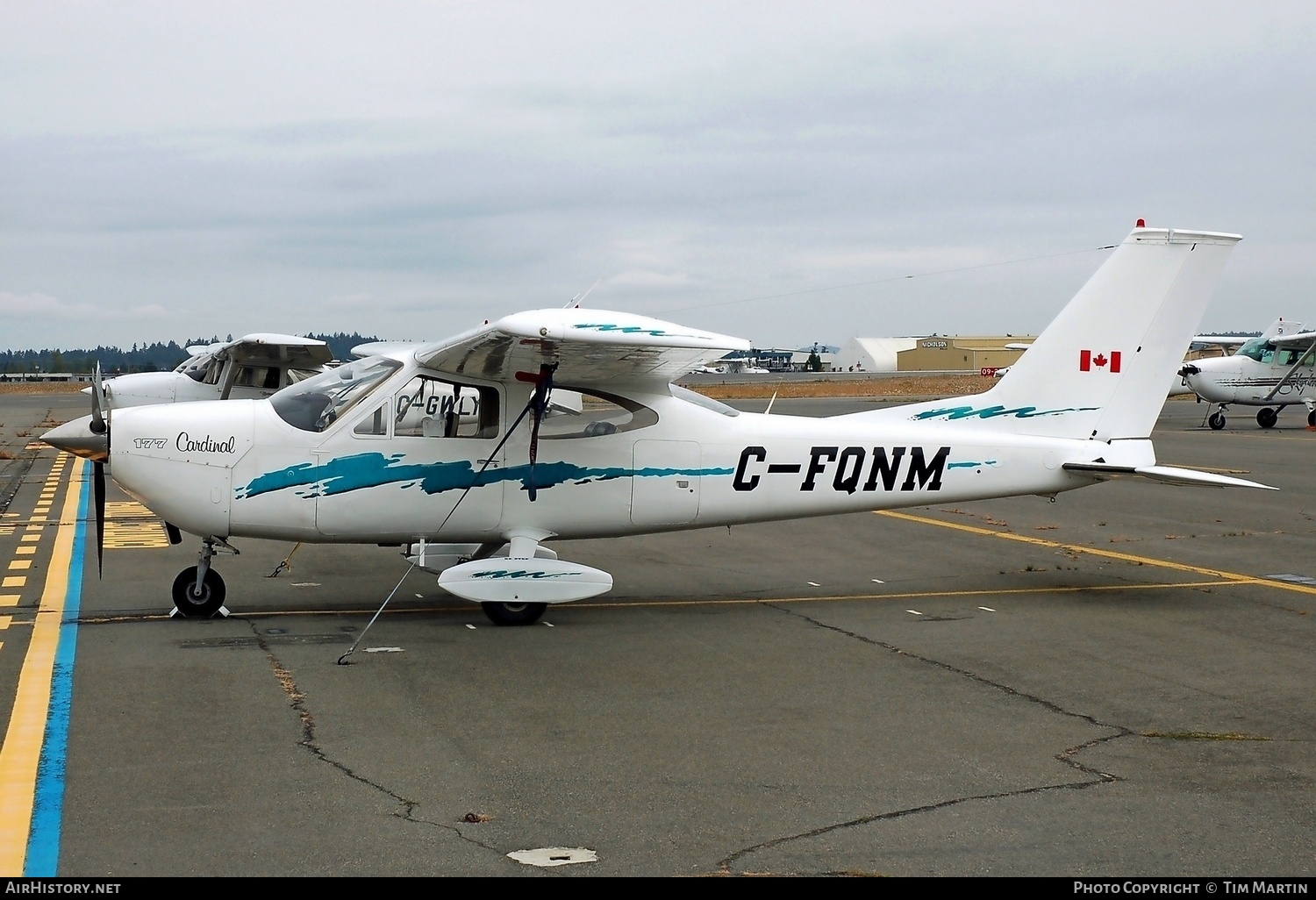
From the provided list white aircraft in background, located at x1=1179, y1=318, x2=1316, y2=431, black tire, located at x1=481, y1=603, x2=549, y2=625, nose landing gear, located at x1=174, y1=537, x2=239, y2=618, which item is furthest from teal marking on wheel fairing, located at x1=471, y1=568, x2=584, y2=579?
white aircraft in background, located at x1=1179, y1=318, x2=1316, y2=431

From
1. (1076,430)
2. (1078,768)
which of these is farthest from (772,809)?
(1076,430)

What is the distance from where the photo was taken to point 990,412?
35.7ft

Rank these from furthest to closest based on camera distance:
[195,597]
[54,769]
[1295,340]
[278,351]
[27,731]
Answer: [1295,340] → [278,351] → [195,597] → [27,731] → [54,769]

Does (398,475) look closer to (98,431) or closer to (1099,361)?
(98,431)

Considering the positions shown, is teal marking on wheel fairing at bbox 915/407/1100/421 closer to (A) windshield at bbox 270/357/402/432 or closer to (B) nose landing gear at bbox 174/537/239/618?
(A) windshield at bbox 270/357/402/432

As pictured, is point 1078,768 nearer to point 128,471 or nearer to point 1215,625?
point 1215,625

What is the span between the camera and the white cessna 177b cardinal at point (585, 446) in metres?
9.21

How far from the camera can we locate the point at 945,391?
63.8 metres

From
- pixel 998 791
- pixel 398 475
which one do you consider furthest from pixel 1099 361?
pixel 998 791

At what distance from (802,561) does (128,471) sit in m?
6.65

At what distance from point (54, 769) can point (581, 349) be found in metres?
4.32

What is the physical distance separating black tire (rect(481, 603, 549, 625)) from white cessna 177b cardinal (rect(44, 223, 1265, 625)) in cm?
2

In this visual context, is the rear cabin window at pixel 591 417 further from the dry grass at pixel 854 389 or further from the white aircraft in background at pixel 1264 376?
the dry grass at pixel 854 389

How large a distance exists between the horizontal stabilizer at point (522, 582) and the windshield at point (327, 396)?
63.1 inches
